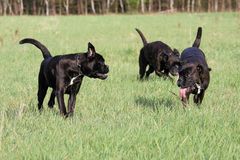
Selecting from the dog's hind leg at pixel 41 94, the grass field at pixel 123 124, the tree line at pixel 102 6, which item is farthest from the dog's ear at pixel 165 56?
the tree line at pixel 102 6

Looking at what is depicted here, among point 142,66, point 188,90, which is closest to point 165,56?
point 142,66

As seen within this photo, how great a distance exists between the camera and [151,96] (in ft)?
25.7

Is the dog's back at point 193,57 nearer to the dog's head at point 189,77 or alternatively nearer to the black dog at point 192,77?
the black dog at point 192,77

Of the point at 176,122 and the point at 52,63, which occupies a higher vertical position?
the point at 52,63

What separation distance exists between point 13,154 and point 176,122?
2.02 meters

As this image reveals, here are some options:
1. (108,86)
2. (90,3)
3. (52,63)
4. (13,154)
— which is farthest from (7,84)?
(90,3)

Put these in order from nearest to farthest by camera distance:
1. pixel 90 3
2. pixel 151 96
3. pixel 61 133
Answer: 1. pixel 61 133
2. pixel 151 96
3. pixel 90 3

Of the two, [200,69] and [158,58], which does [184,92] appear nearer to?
[200,69]

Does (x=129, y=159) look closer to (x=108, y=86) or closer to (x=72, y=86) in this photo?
(x=72, y=86)

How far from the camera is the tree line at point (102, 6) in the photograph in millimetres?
59294

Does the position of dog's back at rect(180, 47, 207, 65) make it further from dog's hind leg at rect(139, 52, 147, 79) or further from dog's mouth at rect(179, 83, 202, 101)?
dog's hind leg at rect(139, 52, 147, 79)

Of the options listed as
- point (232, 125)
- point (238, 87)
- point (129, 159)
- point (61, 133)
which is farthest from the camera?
point (238, 87)

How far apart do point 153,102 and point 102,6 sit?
5619cm

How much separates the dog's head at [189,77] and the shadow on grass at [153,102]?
57 centimetres
